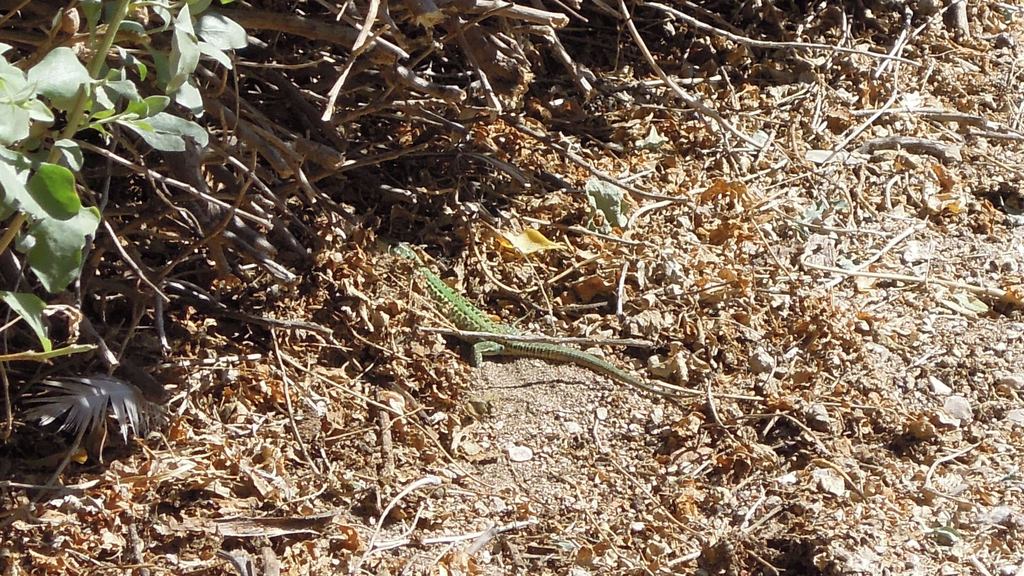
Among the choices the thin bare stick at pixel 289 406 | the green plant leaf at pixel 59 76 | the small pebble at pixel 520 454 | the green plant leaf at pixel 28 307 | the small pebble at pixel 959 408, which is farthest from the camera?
the small pebble at pixel 959 408

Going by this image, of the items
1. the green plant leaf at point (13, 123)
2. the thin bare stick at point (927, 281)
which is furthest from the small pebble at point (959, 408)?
the green plant leaf at point (13, 123)

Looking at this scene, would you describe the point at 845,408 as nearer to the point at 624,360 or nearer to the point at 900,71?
the point at 624,360

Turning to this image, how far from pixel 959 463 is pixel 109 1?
2584 mm

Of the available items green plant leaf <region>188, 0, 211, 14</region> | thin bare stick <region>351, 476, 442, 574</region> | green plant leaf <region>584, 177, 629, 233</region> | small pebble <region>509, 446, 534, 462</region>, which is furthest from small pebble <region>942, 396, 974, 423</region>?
green plant leaf <region>188, 0, 211, 14</region>

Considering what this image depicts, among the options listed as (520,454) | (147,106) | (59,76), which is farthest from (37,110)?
(520,454)

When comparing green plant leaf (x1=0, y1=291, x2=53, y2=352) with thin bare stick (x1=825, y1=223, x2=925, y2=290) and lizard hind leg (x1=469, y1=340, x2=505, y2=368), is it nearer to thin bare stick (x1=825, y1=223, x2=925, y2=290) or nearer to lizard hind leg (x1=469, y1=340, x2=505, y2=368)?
lizard hind leg (x1=469, y1=340, x2=505, y2=368)

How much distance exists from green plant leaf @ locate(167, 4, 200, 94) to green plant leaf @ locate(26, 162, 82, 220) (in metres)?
0.29

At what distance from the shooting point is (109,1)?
1.83 meters

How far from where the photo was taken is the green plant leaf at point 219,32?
6.37ft

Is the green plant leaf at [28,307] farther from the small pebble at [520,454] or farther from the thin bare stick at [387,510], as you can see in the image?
the small pebble at [520,454]

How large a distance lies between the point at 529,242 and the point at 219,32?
1.87m

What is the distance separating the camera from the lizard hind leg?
338 cm

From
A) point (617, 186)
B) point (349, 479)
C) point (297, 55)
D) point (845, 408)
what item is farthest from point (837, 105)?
point (349, 479)

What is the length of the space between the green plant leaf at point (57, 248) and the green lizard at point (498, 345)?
1839mm
